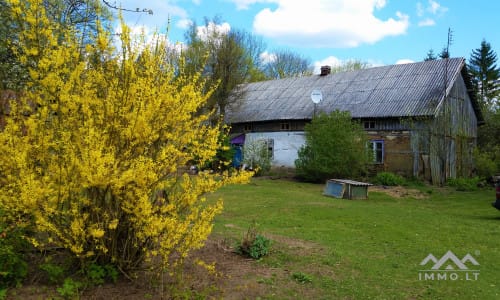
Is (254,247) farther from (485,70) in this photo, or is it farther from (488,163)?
(485,70)

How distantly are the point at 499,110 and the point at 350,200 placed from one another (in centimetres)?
1670

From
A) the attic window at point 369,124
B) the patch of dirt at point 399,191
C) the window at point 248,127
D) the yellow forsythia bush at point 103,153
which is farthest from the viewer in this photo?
the window at point 248,127

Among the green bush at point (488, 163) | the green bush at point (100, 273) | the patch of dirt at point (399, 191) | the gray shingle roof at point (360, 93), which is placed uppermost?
the gray shingle roof at point (360, 93)

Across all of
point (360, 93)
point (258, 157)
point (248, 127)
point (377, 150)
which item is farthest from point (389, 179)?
point (248, 127)

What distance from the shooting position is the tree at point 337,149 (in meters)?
19.9

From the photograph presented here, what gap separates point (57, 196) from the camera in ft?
14.5

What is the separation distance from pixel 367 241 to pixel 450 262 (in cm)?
168

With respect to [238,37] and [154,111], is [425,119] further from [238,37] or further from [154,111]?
[154,111]

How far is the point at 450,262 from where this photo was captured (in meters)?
6.57

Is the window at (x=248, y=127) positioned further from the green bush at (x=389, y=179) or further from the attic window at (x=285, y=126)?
the green bush at (x=389, y=179)

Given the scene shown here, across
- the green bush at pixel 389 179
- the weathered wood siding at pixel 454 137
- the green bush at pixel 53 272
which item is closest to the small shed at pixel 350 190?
the green bush at pixel 389 179

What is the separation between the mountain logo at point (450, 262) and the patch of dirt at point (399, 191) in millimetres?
9798

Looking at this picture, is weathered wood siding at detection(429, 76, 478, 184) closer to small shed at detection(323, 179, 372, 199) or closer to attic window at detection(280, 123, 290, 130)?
small shed at detection(323, 179, 372, 199)

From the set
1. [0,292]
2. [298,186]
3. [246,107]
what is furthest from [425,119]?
[0,292]
